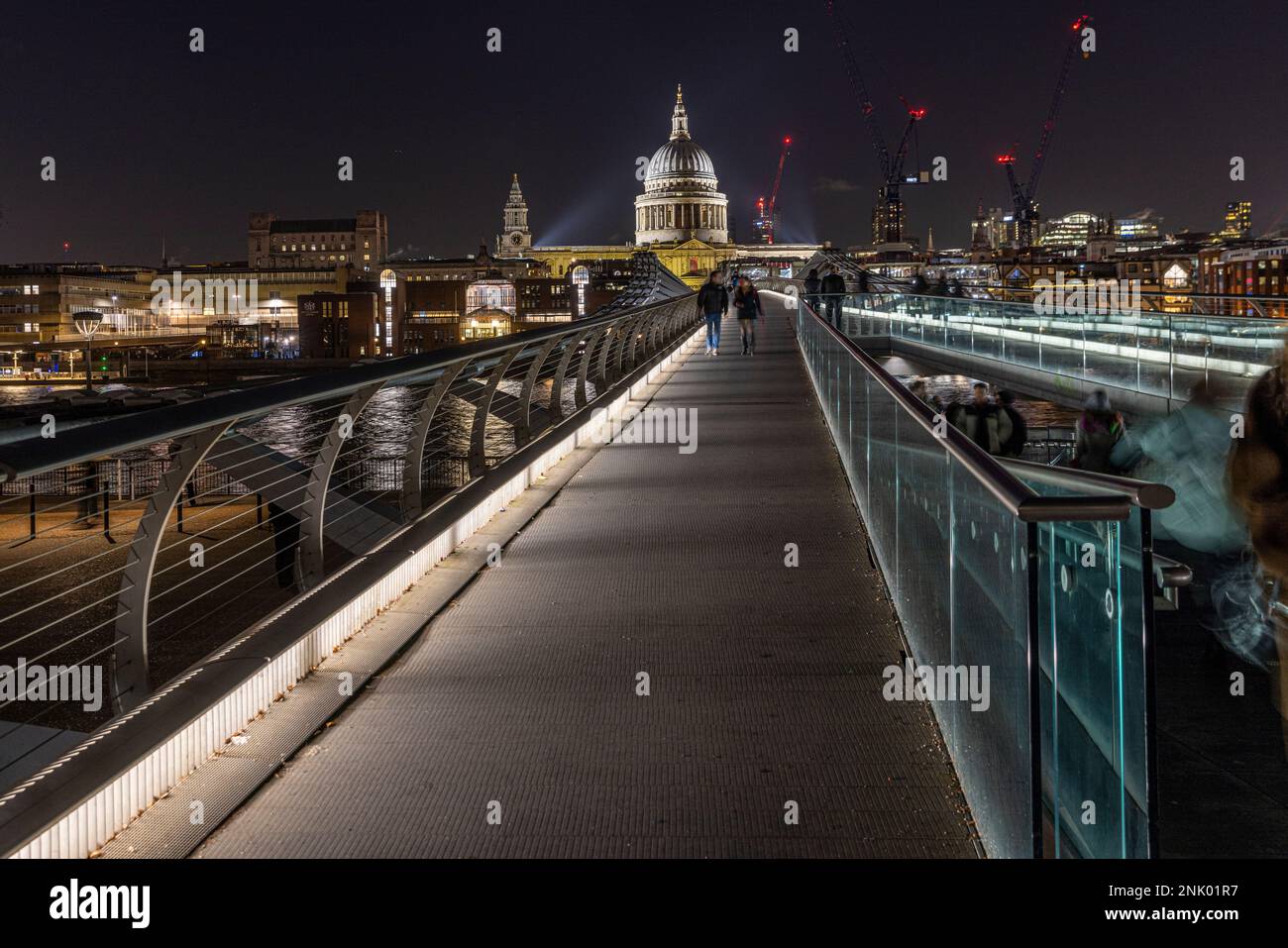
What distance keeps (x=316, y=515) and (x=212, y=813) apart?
184cm

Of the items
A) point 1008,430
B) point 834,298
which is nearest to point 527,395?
point 1008,430

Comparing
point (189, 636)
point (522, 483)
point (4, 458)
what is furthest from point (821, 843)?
point (189, 636)

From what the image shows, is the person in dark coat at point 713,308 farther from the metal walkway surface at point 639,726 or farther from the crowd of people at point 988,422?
the metal walkway surface at point 639,726

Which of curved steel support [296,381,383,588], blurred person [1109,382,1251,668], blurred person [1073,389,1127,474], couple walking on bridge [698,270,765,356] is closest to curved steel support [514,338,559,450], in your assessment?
blurred person [1073,389,1127,474]

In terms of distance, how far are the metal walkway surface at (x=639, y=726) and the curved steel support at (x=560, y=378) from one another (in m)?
3.54

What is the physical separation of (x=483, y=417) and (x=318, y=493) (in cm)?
304

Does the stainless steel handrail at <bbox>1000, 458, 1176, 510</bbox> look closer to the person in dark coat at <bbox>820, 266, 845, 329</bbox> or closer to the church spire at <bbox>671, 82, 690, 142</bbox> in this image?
the person in dark coat at <bbox>820, 266, 845, 329</bbox>

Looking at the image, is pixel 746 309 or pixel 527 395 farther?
pixel 746 309

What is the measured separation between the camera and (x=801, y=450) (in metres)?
11.4

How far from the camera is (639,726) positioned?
14.8ft

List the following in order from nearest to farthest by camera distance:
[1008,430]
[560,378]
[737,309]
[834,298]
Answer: [1008,430], [560,378], [737,309], [834,298]

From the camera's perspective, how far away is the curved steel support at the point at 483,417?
8172 millimetres

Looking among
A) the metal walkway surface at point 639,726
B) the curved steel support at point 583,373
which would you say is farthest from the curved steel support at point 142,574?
the curved steel support at point 583,373

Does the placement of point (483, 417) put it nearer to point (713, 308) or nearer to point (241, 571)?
point (241, 571)
